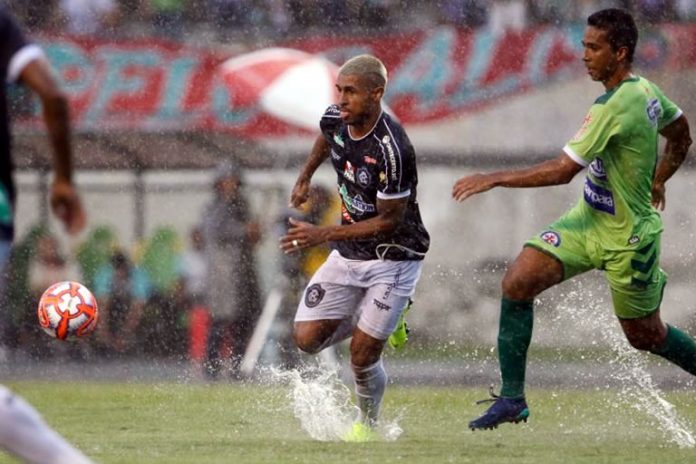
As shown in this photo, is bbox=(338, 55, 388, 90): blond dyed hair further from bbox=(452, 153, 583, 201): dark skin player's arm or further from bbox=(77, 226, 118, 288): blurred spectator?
bbox=(77, 226, 118, 288): blurred spectator

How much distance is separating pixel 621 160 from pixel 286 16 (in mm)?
9969

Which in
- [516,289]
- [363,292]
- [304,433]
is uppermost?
[516,289]

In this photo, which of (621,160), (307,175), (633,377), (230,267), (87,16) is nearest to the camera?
(621,160)

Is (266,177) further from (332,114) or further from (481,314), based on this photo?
(332,114)

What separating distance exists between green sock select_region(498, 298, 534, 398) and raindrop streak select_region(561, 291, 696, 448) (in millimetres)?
1014

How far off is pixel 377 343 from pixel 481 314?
9.36 metres

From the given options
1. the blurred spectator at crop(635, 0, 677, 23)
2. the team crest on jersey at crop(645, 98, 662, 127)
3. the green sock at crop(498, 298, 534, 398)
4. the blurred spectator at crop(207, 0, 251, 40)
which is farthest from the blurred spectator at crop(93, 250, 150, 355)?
the team crest on jersey at crop(645, 98, 662, 127)

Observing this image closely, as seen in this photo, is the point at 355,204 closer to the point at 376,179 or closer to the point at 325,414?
the point at 376,179

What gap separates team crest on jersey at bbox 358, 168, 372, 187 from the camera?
8703 mm

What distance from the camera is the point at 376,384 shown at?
9023 millimetres

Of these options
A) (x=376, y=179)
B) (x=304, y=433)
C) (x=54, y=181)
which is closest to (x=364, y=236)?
(x=376, y=179)

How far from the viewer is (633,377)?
15227 mm

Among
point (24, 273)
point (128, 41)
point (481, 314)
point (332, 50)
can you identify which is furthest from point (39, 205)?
point (481, 314)

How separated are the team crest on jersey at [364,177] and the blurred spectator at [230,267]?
22.2 feet
